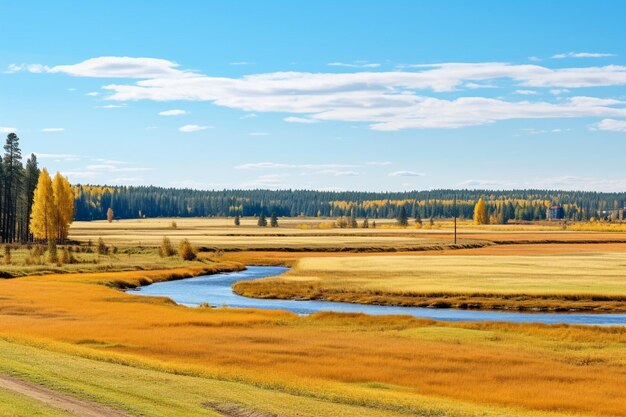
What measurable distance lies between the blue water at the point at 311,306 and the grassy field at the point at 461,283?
2490 mm

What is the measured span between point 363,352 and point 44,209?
113 metres

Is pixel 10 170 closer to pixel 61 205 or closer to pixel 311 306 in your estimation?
pixel 61 205

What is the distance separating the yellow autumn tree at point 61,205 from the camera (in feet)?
482

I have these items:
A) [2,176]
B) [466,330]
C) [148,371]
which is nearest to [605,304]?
[466,330]

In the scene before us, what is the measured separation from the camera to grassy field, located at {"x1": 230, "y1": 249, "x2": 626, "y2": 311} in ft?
226

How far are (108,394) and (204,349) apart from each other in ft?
52.0

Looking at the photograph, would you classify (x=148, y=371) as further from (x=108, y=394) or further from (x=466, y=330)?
(x=466, y=330)

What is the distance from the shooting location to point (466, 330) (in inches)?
1925

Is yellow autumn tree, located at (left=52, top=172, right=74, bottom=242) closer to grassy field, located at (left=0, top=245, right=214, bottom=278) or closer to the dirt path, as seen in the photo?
grassy field, located at (left=0, top=245, right=214, bottom=278)

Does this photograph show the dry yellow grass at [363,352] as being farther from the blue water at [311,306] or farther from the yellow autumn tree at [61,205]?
the yellow autumn tree at [61,205]

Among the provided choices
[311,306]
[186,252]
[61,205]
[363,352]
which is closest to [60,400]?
[363,352]

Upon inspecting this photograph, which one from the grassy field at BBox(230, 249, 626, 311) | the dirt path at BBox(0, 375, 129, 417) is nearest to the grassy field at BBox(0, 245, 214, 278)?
the grassy field at BBox(230, 249, 626, 311)

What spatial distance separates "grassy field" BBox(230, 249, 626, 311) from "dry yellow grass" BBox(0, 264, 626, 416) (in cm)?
1622

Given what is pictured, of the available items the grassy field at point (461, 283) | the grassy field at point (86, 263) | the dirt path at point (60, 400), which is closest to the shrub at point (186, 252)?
the grassy field at point (86, 263)
